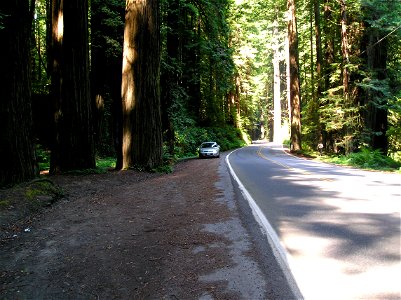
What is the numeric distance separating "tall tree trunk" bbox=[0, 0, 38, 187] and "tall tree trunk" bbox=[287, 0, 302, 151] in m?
26.2

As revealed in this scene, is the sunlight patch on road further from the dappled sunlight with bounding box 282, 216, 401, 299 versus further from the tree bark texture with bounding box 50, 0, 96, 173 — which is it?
the tree bark texture with bounding box 50, 0, 96, 173

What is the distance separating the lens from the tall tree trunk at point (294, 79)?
3186 centimetres

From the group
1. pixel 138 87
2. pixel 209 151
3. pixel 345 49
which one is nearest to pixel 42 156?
pixel 138 87

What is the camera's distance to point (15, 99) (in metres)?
9.59

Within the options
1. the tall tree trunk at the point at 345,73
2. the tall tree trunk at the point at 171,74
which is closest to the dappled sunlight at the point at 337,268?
the tall tree trunk at the point at 171,74

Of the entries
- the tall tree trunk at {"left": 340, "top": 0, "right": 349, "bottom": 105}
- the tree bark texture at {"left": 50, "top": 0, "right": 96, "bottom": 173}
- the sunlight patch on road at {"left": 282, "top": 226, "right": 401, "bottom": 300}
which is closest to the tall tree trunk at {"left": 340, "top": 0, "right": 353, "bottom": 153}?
the tall tree trunk at {"left": 340, "top": 0, "right": 349, "bottom": 105}

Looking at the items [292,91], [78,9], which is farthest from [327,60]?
[78,9]

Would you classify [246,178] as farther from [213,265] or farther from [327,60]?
[327,60]

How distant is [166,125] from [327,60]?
13916mm

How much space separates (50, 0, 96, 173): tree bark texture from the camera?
13328mm

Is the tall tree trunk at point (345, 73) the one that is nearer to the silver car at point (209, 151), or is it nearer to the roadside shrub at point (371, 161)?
the roadside shrub at point (371, 161)

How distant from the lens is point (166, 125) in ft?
85.5

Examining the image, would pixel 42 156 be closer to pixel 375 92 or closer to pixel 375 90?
pixel 375 90

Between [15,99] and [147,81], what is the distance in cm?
647
